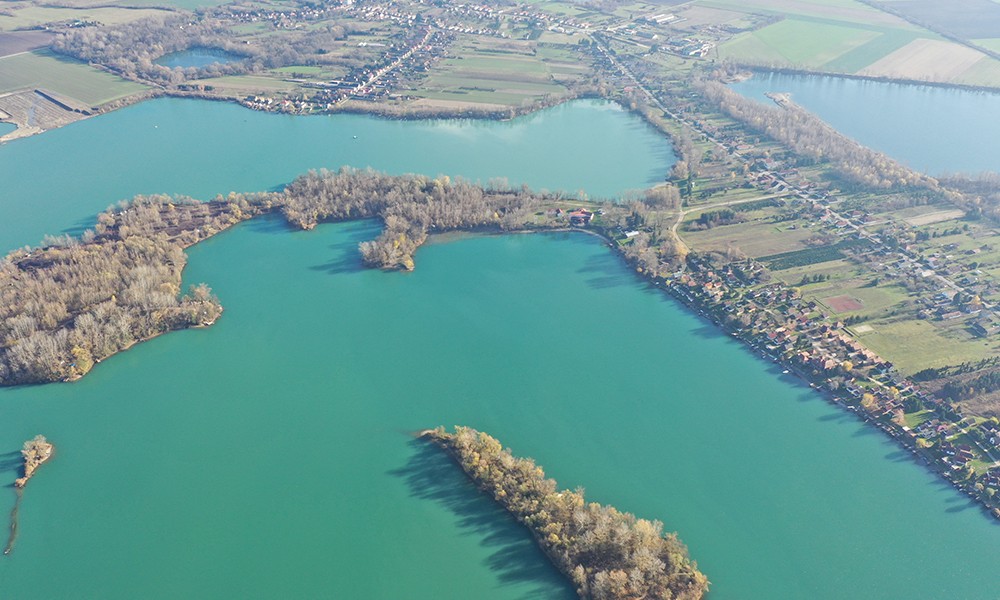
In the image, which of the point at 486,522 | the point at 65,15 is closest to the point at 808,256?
the point at 486,522

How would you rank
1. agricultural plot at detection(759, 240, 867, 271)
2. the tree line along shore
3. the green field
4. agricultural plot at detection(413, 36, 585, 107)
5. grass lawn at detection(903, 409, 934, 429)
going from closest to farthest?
1. grass lawn at detection(903, 409, 934, 429)
2. the tree line along shore
3. agricultural plot at detection(759, 240, 867, 271)
4. the green field
5. agricultural plot at detection(413, 36, 585, 107)

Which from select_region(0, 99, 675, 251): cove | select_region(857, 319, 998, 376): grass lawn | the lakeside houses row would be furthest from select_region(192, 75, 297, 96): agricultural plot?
select_region(857, 319, 998, 376): grass lawn

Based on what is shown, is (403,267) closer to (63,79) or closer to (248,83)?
(248,83)

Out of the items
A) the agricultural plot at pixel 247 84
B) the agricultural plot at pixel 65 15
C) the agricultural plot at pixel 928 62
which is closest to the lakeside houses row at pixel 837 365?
the agricultural plot at pixel 247 84

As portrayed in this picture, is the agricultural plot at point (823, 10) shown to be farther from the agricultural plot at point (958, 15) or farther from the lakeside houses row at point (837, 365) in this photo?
the lakeside houses row at point (837, 365)

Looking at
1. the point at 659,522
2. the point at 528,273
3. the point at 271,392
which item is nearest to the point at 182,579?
the point at 271,392

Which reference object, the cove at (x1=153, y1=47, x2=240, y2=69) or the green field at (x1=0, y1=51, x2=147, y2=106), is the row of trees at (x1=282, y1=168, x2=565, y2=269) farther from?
the cove at (x1=153, y1=47, x2=240, y2=69)
